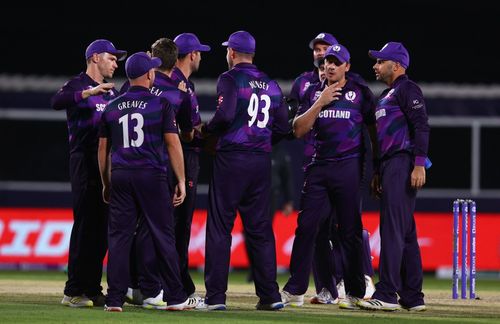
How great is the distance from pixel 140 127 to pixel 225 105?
0.79 meters

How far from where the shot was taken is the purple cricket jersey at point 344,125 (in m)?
10.2

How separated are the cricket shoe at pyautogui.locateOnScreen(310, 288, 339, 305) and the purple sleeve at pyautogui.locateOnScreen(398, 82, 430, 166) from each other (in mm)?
1805

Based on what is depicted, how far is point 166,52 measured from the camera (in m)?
9.98

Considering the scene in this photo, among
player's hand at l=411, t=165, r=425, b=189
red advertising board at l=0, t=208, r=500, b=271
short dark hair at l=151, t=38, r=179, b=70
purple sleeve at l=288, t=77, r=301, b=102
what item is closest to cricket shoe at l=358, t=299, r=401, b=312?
player's hand at l=411, t=165, r=425, b=189

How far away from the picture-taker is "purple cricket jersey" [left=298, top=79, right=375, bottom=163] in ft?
33.3

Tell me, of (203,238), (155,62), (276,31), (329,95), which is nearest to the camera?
(155,62)

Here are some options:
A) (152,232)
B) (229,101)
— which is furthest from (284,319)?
(229,101)

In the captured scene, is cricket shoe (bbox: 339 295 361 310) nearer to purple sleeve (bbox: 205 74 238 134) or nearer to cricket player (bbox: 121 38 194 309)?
cricket player (bbox: 121 38 194 309)

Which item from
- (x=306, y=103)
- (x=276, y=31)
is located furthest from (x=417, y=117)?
(x=276, y=31)

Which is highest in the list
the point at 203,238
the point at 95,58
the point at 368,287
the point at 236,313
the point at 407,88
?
the point at 95,58

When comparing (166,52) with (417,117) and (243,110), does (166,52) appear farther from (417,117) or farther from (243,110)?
(417,117)

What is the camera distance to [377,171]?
1030cm

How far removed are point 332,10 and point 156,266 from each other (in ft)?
64.1

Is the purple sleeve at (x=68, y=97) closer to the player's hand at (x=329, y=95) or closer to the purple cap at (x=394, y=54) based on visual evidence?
the player's hand at (x=329, y=95)
